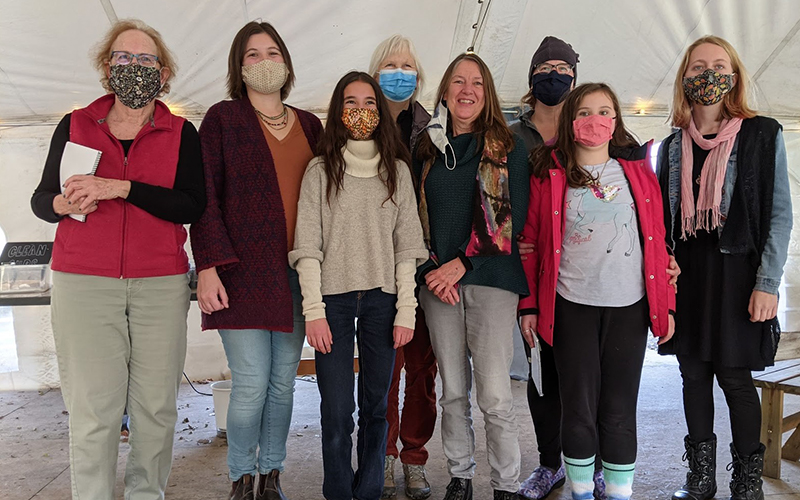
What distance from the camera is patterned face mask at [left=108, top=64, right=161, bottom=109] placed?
75.1 inches

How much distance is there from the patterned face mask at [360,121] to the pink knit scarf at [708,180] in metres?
1.17

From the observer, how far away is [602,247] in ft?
6.62

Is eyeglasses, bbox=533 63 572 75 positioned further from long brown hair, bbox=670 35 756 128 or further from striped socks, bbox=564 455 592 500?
striped socks, bbox=564 455 592 500

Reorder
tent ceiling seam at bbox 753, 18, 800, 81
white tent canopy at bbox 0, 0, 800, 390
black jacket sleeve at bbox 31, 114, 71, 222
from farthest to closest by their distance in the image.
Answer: tent ceiling seam at bbox 753, 18, 800, 81 < white tent canopy at bbox 0, 0, 800, 390 < black jacket sleeve at bbox 31, 114, 71, 222

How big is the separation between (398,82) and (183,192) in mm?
922

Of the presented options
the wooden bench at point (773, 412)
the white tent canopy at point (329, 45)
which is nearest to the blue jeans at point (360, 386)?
the wooden bench at point (773, 412)

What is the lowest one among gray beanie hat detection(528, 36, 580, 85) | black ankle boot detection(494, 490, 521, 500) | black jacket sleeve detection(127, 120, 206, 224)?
black ankle boot detection(494, 490, 521, 500)

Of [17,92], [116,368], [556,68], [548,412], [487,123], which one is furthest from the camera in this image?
[17,92]

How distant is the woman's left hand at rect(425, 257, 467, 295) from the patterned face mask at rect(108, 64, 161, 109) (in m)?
1.10

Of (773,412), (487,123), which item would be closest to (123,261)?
(487,123)

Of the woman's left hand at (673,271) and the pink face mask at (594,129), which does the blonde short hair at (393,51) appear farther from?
the woman's left hand at (673,271)

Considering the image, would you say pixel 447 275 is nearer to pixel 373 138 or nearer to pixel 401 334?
pixel 401 334

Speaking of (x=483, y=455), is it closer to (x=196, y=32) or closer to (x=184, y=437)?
(x=184, y=437)

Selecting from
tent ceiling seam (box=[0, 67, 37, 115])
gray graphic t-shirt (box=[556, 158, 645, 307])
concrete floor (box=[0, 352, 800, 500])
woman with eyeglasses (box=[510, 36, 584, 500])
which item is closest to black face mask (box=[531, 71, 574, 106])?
woman with eyeglasses (box=[510, 36, 584, 500])
